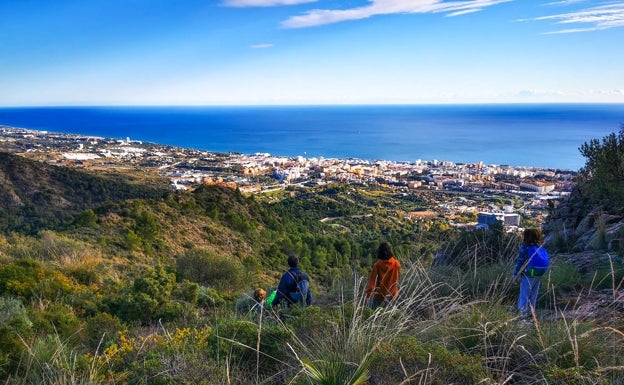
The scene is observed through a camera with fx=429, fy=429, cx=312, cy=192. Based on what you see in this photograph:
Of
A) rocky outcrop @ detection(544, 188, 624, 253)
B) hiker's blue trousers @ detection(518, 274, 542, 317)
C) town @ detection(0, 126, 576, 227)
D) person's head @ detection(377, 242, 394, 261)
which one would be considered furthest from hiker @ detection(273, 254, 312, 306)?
town @ detection(0, 126, 576, 227)

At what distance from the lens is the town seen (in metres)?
43.7

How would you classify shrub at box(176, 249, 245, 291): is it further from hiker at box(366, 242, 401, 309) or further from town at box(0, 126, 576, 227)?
town at box(0, 126, 576, 227)

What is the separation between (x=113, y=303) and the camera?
5.71 m

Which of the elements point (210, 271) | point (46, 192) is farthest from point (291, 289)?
point (46, 192)

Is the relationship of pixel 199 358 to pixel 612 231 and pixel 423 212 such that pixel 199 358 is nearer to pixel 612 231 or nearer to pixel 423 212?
pixel 612 231

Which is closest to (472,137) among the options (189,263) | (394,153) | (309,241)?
(394,153)

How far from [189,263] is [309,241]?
13373mm

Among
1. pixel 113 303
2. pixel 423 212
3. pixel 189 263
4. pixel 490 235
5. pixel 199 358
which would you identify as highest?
pixel 199 358

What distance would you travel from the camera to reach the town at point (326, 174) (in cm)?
4366

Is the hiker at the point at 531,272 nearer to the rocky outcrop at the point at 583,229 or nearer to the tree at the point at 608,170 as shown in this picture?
the rocky outcrop at the point at 583,229

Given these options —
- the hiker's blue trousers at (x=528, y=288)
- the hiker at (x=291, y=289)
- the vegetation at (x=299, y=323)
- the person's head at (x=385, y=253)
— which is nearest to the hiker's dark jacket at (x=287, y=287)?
the hiker at (x=291, y=289)

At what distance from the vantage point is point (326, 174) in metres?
64.7

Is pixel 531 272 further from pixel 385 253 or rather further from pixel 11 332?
pixel 11 332

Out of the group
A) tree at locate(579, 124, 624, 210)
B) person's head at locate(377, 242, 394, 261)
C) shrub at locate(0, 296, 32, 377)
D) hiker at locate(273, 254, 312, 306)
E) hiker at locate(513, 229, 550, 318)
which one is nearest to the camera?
shrub at locate(0, 296, 32, 377)
